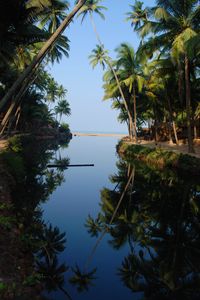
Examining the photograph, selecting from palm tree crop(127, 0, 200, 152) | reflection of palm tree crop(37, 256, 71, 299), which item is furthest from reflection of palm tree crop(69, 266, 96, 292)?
palm tree crop(127, 0, 200, 152)

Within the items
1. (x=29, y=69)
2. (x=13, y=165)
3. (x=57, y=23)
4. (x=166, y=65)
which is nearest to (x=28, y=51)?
(x=57, y=23)

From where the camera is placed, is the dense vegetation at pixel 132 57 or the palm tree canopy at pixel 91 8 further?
the palm tree canopy at pixel 91 8

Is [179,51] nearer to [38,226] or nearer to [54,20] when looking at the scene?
[54,20]

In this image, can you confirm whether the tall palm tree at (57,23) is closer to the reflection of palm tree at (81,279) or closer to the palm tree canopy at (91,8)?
the palm tree canopy at (91,8)

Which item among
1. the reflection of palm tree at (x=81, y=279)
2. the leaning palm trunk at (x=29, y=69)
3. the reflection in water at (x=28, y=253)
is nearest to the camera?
the reflection in water at (x=28, y=253)

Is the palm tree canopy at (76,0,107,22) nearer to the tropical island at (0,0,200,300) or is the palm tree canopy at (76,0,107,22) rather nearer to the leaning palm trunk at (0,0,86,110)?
the tropical island at (0,0,200,300)

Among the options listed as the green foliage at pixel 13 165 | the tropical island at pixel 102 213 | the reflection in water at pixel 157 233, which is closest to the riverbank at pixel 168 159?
the tropical island at pixel 102 213

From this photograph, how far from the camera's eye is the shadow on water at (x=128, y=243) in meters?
6.56

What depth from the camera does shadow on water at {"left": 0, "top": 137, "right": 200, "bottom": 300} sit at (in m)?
6.56

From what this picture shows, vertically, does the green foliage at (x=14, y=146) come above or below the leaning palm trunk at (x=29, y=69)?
below

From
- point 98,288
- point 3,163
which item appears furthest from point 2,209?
point 3,163

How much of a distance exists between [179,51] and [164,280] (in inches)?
816

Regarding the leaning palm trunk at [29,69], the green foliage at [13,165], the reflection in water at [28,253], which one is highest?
the leaning palm trunk at [29,69]

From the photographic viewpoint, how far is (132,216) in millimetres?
12562
